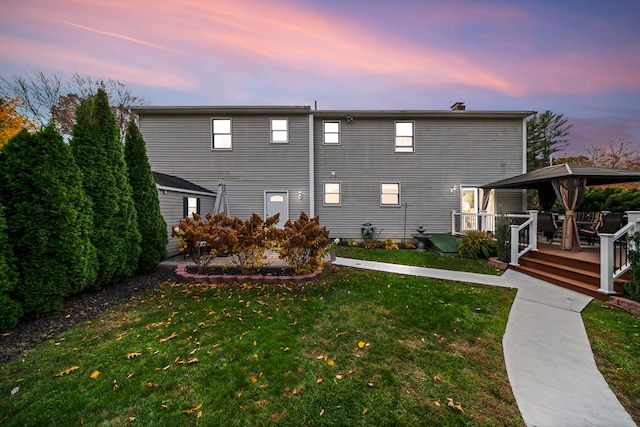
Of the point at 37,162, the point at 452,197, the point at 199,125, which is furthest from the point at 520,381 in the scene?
the point at 199,125

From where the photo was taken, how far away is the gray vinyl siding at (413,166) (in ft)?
37.6

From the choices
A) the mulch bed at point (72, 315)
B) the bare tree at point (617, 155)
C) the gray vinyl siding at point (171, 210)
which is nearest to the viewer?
the mulch bed at point (72, 315)

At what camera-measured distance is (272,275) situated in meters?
5.76

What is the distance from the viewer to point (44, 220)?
3926 millimetres

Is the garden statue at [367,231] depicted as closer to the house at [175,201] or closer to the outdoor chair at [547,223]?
the outdoor chair at [547,223]

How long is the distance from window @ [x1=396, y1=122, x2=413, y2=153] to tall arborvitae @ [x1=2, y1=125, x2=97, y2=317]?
1111 centimetres

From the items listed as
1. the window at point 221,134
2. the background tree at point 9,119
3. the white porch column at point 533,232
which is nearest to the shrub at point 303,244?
the white porch column at point 533,232

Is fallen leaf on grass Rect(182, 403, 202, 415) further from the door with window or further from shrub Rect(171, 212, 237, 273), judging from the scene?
the door with window

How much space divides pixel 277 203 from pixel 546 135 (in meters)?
29.2

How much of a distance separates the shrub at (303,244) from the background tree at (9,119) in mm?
18673

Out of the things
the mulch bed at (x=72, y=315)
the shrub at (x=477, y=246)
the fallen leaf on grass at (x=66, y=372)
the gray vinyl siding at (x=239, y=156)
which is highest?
the gray vinyl siding at (x=239, y=156)

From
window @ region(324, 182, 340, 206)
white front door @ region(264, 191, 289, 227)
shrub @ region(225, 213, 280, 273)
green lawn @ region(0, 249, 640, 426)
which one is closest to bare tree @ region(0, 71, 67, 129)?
white front door @ region(264, 191, 289, 227)

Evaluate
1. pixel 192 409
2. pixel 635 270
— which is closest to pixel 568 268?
pixel 635 270

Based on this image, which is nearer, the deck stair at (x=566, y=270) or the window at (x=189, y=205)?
the deck stair at (x=566, y=270)
